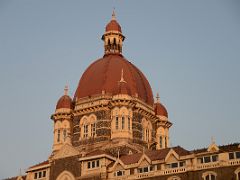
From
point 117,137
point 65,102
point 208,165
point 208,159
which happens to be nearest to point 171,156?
point 208,159

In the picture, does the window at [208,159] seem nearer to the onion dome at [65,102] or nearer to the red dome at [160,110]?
the red dome at [160,110]

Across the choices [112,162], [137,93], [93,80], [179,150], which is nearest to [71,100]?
[93,80]

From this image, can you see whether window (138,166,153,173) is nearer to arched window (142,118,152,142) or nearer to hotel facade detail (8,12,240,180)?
hotel facade detail (8,12,240,180)

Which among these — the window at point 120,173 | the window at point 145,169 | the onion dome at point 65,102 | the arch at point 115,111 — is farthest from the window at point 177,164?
the onion dome at point 65,102

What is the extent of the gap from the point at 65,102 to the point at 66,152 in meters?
13.1

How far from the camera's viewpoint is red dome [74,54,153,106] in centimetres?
7988

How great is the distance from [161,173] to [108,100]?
19.7 m

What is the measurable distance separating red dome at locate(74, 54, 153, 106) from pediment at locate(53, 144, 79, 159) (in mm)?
12085

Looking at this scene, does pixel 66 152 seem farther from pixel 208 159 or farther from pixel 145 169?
pixel 208 159

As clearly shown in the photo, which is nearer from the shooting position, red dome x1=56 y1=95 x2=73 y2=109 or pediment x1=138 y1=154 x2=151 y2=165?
pediment x1=138 y1=154 x2=151 y2=165

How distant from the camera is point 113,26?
289 ft

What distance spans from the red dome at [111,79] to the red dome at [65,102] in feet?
4.41

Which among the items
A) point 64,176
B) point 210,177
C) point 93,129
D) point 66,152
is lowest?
point 210,177

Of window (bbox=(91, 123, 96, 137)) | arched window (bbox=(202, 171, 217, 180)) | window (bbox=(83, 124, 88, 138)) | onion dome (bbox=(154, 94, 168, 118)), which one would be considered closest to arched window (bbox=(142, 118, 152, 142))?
onion dome (bbox=(154, 94, 168, 118))
